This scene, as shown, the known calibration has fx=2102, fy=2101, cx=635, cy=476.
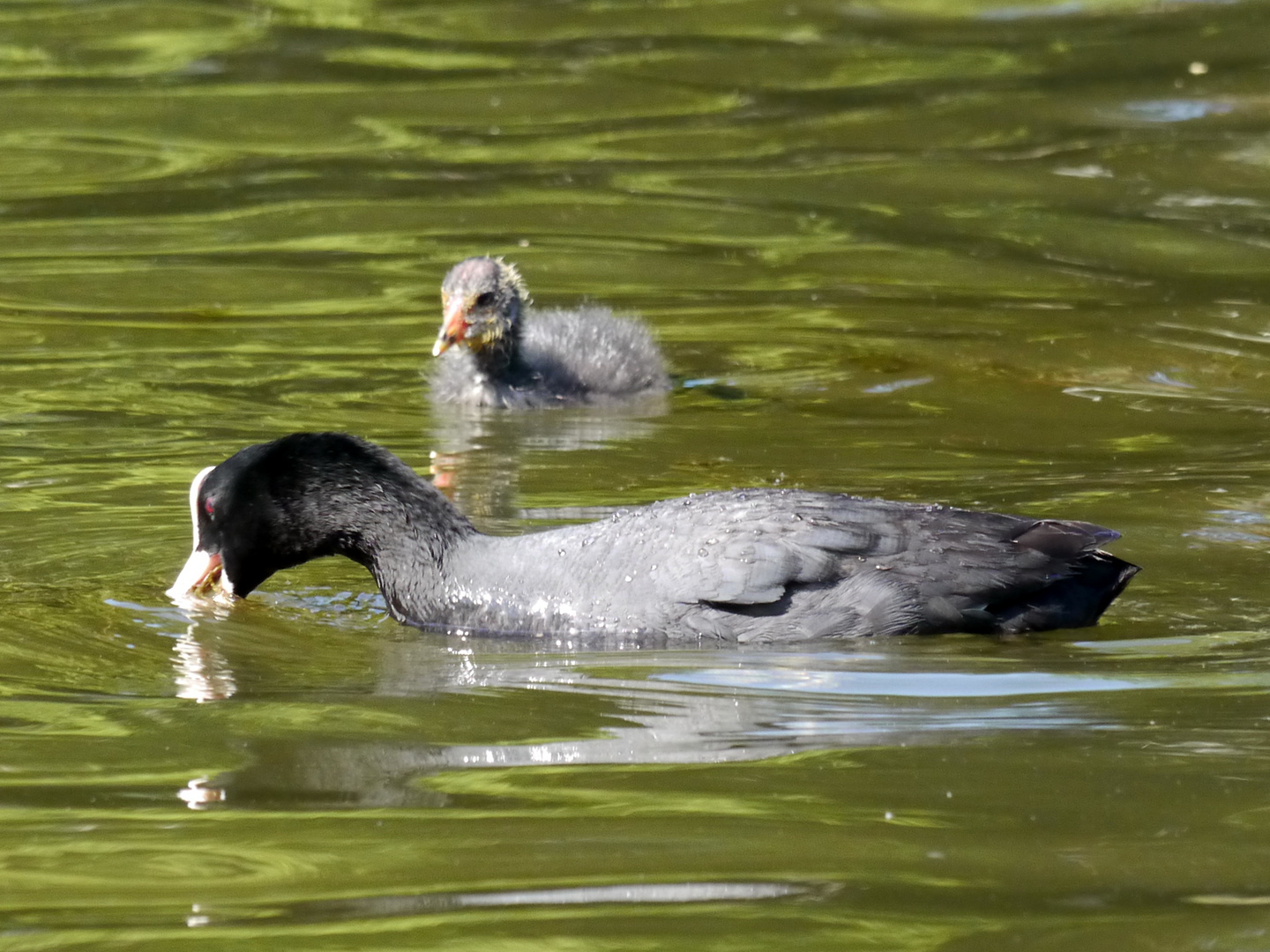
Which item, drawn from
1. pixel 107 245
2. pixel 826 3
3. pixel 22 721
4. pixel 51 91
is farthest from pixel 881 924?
pixel 826 3

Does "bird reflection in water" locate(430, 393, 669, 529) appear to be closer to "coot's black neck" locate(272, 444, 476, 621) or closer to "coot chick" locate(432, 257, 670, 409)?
"coot chick" locate(432, 257, 670, 409)

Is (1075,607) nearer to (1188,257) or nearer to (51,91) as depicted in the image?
(1188,257)

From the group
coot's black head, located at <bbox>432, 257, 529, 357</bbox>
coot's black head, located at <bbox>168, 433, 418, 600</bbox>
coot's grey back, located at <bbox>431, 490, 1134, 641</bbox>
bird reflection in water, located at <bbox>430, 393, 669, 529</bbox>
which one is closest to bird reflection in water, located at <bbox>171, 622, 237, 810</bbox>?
coot's black head, located at <bbox>168, 433, 418, 600</bbox>

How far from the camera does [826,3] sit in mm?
14148

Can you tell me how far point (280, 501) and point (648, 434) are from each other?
2.39 metres

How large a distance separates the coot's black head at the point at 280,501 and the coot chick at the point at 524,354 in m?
2.72

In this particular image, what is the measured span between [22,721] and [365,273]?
5.84m

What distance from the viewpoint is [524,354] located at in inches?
332

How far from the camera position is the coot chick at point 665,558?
467cm

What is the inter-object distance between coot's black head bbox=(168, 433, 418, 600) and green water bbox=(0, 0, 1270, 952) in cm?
18

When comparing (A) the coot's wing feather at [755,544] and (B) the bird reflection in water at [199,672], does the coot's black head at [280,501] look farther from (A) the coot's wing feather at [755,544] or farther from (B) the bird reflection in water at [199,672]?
(A) the coot's wing feather at [755,544]

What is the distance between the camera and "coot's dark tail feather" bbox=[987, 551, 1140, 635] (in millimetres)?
4836

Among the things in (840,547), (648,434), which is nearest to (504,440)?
(648,434)

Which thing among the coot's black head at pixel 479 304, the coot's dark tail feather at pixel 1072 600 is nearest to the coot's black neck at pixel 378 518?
the coot's dark tail feather at pixel 1072 600
